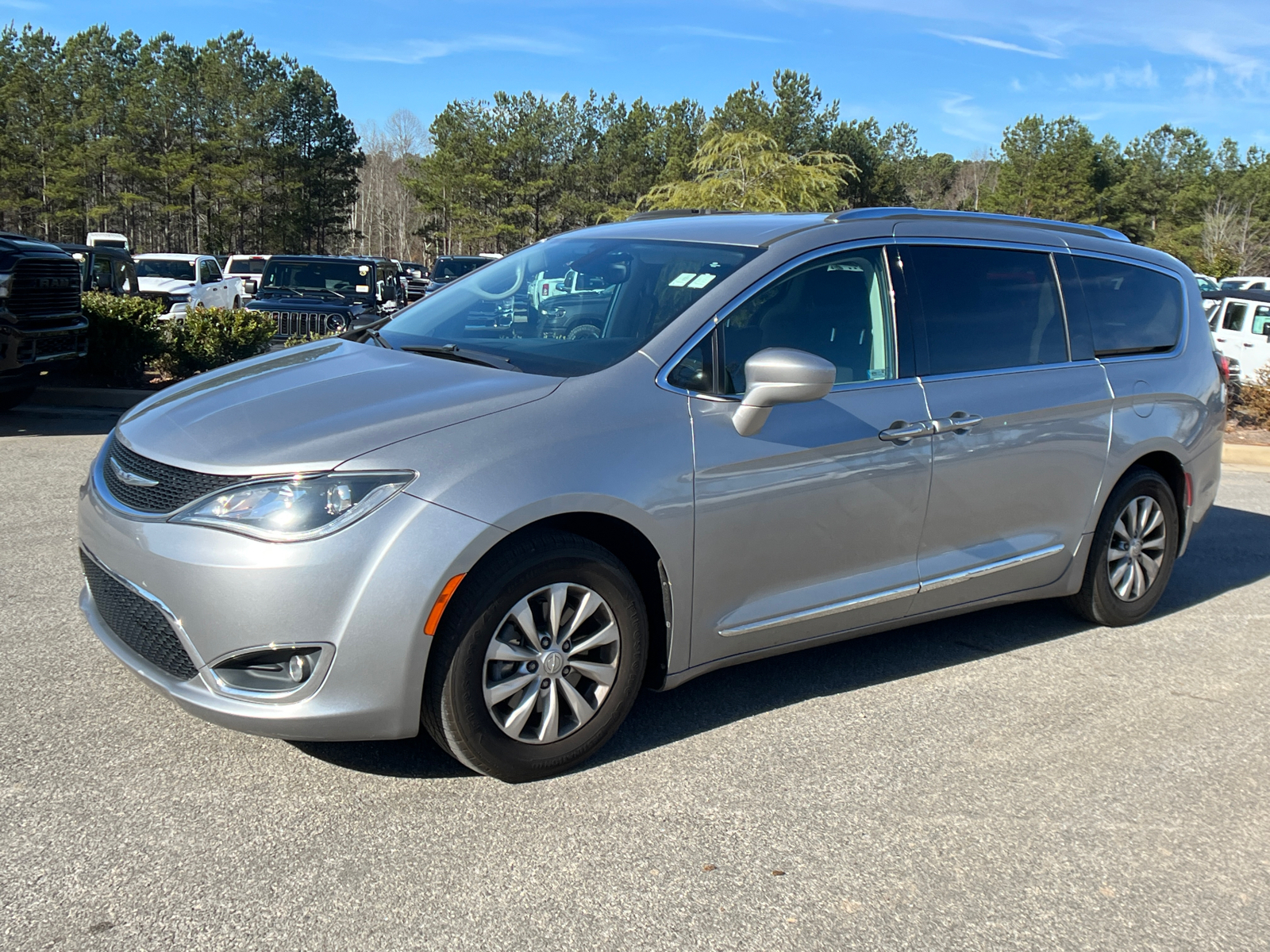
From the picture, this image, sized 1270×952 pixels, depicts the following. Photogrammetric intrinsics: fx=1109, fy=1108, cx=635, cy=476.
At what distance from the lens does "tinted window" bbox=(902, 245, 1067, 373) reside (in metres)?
4.38

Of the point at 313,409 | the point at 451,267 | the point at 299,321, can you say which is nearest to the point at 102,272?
the point at 299,321

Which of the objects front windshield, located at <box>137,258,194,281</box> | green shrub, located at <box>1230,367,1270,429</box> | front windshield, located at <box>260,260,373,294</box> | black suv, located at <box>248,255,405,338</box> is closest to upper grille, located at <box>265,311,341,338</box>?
black suv, located at <box>248,255,405,338</box>

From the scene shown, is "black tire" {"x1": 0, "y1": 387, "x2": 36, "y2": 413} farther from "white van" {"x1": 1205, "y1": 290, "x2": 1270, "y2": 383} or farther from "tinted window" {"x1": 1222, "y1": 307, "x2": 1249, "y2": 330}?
"tinted window" {"x1": 1222, "y1": 307, "x2": 1249, "y2": 330}

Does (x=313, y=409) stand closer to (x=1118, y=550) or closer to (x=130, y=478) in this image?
(x=130, y=478)

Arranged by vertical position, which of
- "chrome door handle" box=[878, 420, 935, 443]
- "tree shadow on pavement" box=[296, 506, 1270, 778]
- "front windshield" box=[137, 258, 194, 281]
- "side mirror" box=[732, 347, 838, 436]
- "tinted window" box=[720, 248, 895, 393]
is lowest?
"tree shadow on pavement" box=[296, 506, 1270, 778]

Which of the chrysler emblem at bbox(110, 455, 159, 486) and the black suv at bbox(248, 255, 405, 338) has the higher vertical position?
the black suv at bbox(248, 255, 405, 338)

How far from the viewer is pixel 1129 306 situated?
5.24 m

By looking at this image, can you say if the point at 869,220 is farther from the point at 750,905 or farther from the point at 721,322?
the point at 750,905

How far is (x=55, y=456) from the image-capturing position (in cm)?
842

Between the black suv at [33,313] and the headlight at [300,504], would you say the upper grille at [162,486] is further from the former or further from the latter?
the black suv at [33,313]

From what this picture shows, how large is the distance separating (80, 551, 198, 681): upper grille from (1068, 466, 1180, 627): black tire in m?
3.87

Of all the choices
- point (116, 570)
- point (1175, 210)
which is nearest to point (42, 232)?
point (1175, 210)

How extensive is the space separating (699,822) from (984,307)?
2496mm

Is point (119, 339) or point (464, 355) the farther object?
point (119, 339)
